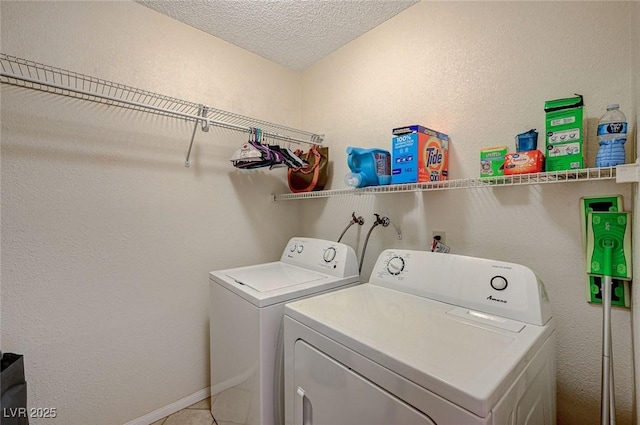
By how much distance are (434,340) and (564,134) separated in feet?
3.09

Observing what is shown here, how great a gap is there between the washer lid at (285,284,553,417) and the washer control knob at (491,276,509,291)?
120 millimetres

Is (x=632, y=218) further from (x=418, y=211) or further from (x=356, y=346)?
(x=356, y=346)

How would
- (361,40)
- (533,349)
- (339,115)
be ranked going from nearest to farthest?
(533,349)
(361,40)
(339,115)

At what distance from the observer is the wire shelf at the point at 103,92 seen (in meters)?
1.27

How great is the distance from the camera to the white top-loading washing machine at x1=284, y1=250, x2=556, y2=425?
2.30ft

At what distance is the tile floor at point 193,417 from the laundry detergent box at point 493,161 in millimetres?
2038

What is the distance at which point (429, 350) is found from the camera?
0.82 meters

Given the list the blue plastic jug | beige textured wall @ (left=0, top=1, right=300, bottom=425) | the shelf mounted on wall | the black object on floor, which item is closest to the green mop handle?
the blue plastic jug

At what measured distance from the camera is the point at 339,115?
2176 mm

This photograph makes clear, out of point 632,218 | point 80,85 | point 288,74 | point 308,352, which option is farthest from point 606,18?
point 80,85

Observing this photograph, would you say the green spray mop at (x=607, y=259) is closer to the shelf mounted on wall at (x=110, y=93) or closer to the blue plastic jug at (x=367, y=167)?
the blue plastic jug at (x=367, y=167)

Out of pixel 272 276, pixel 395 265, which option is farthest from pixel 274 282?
pixel 395 265

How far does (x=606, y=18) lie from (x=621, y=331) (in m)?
1.22

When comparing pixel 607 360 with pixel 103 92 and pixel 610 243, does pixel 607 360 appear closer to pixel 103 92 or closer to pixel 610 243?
pixel 610 243
